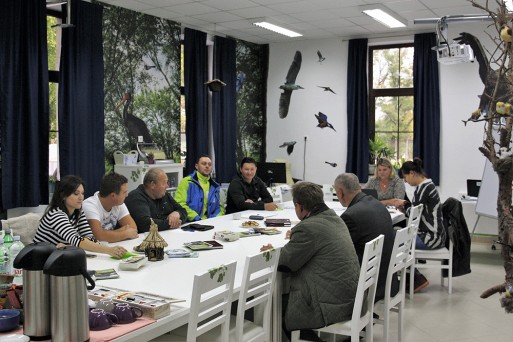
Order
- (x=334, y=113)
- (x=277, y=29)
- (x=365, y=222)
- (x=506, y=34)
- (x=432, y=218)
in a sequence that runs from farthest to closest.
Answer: (x=334, y=113)
(x=277, y=29)
(x=432, y=218)
(x=365, y=222)
(x=506, y=34)

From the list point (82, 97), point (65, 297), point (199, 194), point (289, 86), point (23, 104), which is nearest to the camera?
point (65, 297)

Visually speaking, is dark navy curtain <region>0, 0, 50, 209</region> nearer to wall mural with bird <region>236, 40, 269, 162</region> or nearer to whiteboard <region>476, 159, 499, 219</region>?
wall mural with bird <region>236, 40, 269, 162</region>

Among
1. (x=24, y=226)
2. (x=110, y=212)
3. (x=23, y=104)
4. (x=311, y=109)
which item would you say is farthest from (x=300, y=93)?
(x=24, y=226)

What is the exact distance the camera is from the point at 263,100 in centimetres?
988

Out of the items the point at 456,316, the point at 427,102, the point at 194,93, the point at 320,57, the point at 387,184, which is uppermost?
the point at 320,57

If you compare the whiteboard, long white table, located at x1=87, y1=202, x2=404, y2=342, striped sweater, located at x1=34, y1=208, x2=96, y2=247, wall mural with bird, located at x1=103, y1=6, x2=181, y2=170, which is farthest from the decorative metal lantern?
the whiteboard

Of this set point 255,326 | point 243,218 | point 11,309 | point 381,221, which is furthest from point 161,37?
point 11,309

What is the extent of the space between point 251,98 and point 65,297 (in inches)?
314

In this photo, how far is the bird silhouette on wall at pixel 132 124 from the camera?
7148mm

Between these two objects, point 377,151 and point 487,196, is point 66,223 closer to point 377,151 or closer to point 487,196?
point 487,196

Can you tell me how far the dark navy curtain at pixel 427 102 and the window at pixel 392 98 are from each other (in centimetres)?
34

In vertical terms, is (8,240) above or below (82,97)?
below

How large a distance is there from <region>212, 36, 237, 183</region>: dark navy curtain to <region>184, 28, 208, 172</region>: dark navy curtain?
0.38 meters

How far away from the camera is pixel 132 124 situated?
7.29m
